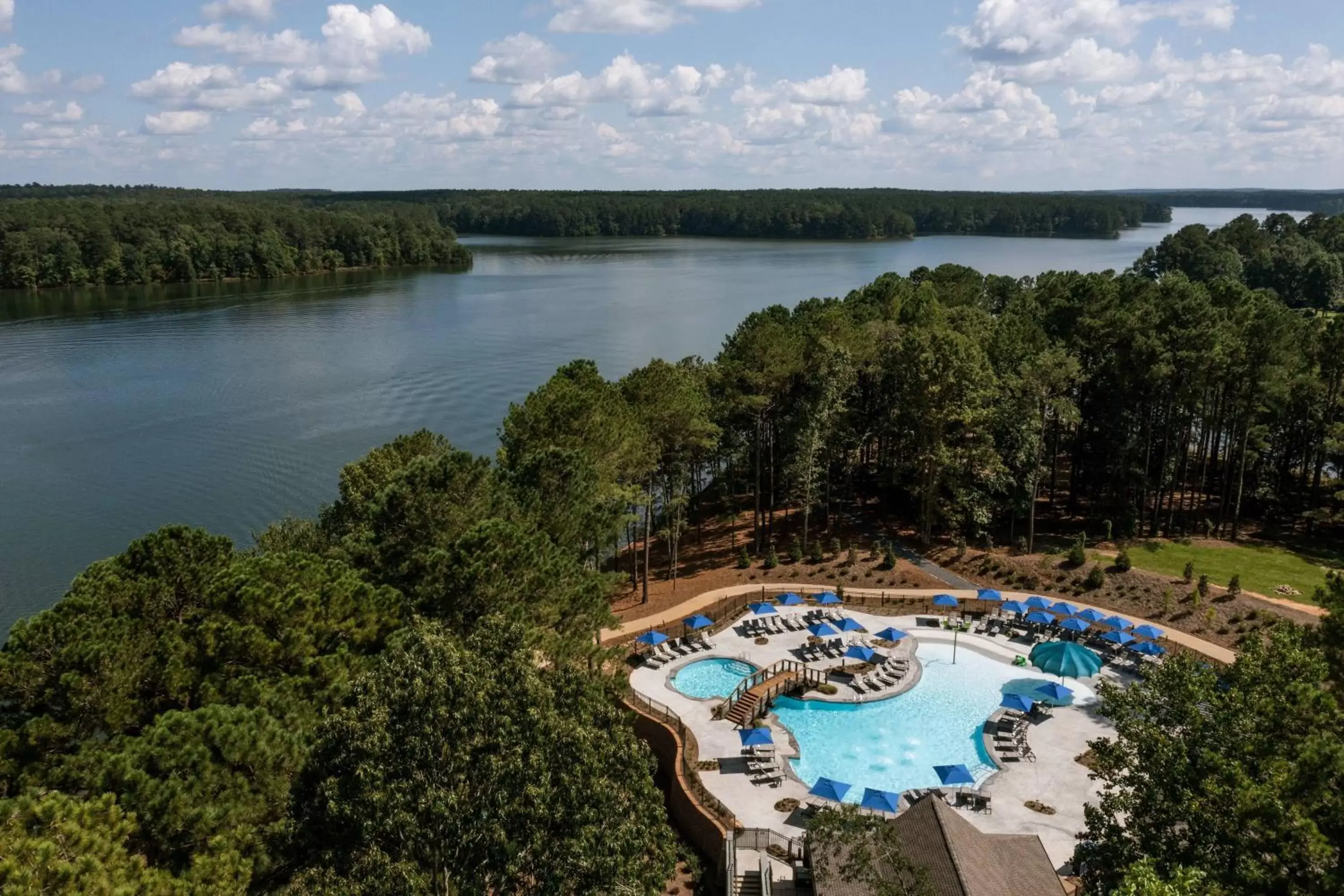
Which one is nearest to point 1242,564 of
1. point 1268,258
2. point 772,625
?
point 772,625

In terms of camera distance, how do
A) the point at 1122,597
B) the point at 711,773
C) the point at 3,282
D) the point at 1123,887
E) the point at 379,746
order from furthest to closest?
1. the point at 3,282
2. the point at 1122,597
3. the point at 711,773
4. the point at 379,746
5. the point at 1123,887

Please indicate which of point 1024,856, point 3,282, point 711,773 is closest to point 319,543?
point 711,773

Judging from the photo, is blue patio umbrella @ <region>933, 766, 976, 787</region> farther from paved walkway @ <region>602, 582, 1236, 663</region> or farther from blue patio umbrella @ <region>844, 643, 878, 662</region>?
paved walkway @ <region>602, 582, 1236, 663</region>

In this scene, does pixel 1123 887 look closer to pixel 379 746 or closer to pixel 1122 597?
pixel 379 746

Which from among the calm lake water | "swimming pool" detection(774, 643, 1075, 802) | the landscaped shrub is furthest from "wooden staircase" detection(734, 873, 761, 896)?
the calm lake water

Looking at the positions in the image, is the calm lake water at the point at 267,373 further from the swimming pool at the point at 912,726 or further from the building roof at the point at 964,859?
the building roof at the point at 964,859

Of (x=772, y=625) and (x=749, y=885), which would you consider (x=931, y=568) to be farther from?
(x=749, y=885)
